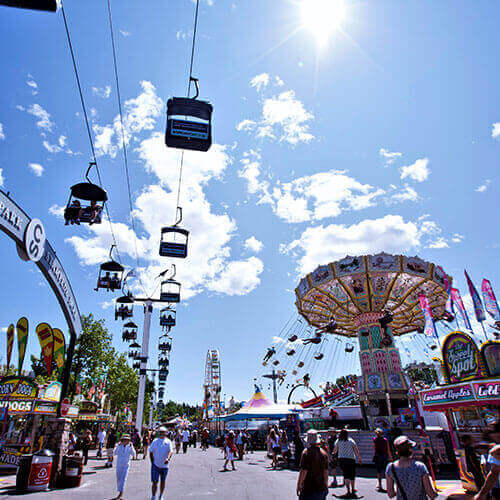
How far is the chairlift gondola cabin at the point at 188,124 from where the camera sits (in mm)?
6492

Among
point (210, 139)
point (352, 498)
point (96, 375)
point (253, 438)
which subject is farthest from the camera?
point (96, 375)

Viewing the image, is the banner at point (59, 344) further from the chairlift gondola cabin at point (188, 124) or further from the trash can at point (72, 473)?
the chairlift gondola cabin at point (188, 124)

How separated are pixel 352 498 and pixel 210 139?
28.5ft

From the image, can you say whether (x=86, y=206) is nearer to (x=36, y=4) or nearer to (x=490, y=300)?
(x=36, y=4)

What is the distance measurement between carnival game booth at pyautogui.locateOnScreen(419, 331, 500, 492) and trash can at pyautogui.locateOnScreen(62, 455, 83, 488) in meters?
10.5

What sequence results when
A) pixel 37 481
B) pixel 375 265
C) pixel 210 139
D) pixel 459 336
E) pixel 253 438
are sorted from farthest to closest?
1. pixel 253 438
2. pixel 375 265
3. pixel 459 336
4. pixel 37 481
5. pixel 210 139

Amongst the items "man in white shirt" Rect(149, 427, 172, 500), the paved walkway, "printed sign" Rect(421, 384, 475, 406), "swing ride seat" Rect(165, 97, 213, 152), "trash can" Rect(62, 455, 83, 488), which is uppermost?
"swing ride seat" Rect(165, 97, 213, 152)

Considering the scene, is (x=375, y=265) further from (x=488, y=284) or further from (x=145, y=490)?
(x=145, y=490)

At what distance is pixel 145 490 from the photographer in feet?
29.2

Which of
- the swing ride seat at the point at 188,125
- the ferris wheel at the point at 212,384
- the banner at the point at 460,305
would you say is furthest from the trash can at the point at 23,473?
the ferris wheel at the point at 212,384

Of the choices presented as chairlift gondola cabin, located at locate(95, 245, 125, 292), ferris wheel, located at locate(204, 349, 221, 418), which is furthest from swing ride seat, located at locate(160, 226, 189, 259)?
ferris wheel, located at locate(204, 349, 221, 418)

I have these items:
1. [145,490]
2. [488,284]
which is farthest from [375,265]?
[145,490]

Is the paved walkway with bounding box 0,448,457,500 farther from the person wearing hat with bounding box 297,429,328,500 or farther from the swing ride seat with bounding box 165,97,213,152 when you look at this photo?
the swing ride seat with bounding box 165,97,213,152

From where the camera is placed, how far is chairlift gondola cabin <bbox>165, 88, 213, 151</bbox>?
256 inches
